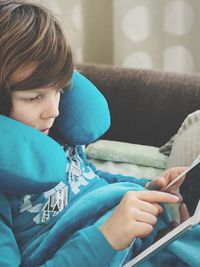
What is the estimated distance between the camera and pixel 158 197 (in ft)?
2.22

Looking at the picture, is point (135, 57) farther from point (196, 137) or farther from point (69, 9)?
point (196, 137)

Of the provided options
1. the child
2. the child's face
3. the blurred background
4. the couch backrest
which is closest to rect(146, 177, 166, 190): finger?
the child

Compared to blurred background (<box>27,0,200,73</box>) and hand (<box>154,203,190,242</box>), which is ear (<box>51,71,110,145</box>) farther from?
blurred background (<box>27,0,200,73</box>)

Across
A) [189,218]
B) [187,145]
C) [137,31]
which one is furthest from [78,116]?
[137,31]

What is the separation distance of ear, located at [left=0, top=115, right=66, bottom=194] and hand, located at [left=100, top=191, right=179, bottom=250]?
115mm

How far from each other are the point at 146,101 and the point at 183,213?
Result: 0.64m

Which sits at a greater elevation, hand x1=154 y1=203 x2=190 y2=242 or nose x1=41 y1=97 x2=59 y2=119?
nose x1=41 y1=97 x2=59 y2=119

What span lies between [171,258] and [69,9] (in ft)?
3.49

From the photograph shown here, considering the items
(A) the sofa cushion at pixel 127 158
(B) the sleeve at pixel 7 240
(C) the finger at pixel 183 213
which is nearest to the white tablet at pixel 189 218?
(C) the finger at pixel 183 213

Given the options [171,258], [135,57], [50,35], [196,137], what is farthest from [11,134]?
[135,57]

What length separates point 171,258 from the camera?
76cm

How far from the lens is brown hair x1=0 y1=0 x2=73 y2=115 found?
27.5 inches

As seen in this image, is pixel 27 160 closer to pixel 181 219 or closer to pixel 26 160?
pixel 26 160

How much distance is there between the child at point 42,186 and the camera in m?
0.68
